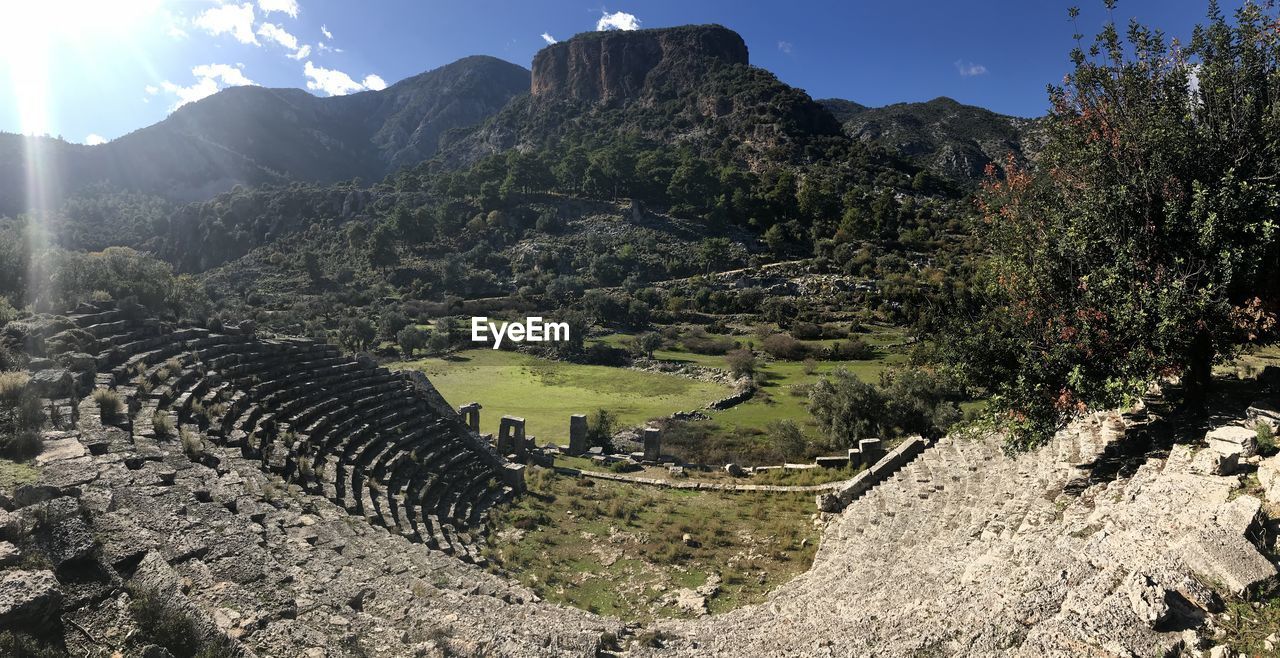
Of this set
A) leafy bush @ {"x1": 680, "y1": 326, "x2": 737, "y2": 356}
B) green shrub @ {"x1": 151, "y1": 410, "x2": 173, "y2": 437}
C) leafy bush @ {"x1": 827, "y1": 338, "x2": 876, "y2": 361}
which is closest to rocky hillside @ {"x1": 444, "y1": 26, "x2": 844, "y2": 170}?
leafy bush @ {"x1": 680, "y1": 326, "x2": 737, "y2": 356}

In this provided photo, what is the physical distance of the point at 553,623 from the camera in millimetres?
10141

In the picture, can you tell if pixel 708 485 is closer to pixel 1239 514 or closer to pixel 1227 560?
pixel 1239 514

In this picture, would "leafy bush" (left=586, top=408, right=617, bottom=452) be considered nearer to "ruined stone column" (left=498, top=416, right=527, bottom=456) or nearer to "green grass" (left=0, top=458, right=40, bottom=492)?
"ruined stone column" (left=498, top=416, right=527, bottom=456)

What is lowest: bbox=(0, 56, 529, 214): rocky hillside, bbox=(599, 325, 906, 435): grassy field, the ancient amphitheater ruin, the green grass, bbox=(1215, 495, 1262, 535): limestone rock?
bbox=(599, 325, 906, 435): grassy field

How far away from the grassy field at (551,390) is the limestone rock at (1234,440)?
22.5m

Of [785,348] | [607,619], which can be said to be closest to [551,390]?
[785,348]

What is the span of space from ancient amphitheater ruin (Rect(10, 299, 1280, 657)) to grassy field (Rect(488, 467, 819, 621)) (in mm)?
1101

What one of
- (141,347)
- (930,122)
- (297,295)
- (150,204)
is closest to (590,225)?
A: (297,295)

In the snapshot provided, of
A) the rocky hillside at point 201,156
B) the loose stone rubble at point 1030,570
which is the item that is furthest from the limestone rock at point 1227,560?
the rocky hillside at point 201,156

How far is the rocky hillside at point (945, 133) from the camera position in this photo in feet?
376

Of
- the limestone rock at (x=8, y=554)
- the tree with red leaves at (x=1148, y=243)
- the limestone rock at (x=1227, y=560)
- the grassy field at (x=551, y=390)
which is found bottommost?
the grassy field at (x=551, y=390)

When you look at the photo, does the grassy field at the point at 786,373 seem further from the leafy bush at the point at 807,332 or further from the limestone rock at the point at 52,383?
the limestone rock at the point at 52,383

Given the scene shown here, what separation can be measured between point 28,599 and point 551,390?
Result: 35.1 metres

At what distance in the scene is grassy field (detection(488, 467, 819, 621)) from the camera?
13.7m
